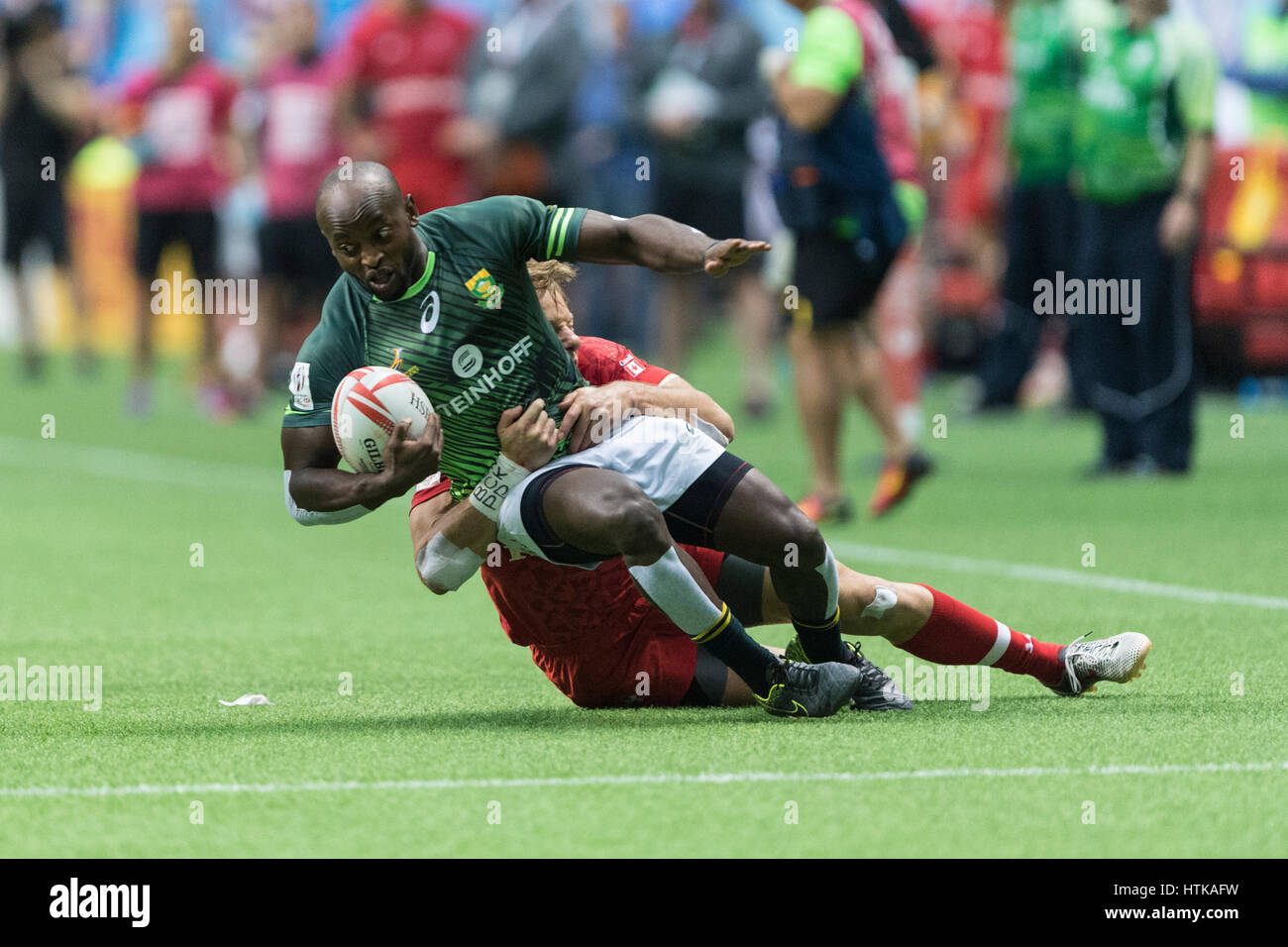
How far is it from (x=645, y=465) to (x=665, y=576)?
0.34 m

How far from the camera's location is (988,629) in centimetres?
620

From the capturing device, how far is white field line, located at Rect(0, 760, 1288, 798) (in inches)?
201

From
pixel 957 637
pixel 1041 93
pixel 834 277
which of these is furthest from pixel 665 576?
pixel 1041 93

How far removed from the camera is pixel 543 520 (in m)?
5.68

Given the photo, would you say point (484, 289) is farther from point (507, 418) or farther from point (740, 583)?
point (740, 583)

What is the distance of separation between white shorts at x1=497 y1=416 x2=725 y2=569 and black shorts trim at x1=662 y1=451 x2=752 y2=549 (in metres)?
0.02

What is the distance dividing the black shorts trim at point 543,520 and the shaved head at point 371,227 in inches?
24.2

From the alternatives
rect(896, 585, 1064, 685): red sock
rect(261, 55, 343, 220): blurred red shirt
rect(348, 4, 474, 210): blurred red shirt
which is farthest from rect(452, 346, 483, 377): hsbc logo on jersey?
rect(261, 55, 343, 220): blurred red shirt

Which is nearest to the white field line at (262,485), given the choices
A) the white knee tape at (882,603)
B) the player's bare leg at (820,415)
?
the player's bare leg at (820,415)

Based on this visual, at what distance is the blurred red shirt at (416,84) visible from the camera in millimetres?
17031

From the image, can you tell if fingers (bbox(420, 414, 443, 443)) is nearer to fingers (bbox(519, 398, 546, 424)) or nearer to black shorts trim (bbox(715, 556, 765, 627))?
fingers (bbox(519, 398, 546, 424))

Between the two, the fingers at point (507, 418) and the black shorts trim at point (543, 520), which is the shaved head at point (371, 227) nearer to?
the fingers at point (507, 418)

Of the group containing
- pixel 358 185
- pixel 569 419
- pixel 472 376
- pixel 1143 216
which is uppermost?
pixel 1143 216
